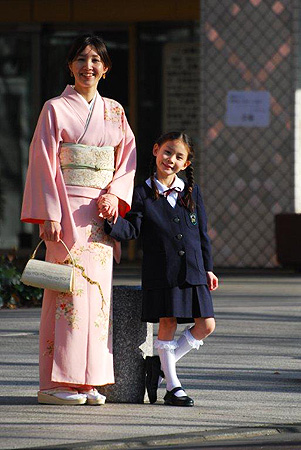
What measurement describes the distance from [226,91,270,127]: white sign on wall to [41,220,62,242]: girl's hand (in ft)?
35.4

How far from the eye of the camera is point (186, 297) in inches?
281

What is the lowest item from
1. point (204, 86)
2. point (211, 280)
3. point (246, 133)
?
point (211, 280)

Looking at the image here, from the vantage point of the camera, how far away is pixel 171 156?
24.0 ft

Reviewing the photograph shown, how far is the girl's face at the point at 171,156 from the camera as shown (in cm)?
731

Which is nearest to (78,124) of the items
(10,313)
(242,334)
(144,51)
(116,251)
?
(116,251)

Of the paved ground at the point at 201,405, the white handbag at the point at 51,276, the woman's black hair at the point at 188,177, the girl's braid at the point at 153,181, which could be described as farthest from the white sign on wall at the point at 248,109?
the white handbag at the point at 51,276

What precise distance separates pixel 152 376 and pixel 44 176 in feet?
3.86

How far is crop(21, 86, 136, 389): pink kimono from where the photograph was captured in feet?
23.2

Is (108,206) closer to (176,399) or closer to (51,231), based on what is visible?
(51,231)

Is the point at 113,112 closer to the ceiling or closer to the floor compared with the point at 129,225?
closer to the ceiling

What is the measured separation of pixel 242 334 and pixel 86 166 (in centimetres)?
364

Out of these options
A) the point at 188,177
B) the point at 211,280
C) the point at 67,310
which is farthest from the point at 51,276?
the point at 188,177

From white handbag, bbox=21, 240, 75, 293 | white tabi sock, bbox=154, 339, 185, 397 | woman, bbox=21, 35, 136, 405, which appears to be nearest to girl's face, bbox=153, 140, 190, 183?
woman, bbox=21, 35, 136, 405

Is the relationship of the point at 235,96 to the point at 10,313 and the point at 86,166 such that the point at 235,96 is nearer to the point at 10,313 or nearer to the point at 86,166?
the point at 10,313
